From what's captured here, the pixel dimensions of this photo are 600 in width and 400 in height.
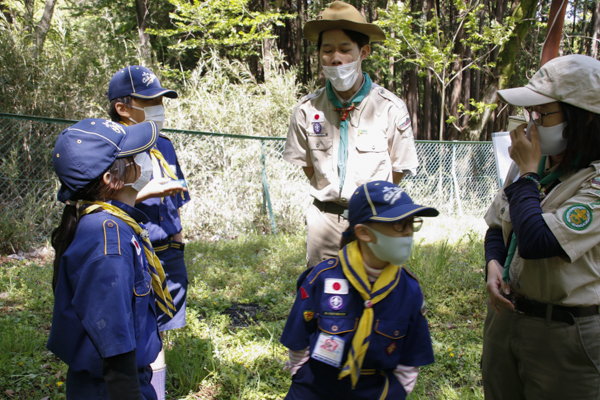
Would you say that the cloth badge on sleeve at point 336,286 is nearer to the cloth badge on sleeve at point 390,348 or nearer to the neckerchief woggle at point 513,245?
the cloth badge on sleeve at point 390,348

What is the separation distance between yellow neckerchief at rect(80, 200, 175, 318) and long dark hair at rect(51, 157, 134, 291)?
0.04 meters

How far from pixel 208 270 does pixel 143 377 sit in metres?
3.79

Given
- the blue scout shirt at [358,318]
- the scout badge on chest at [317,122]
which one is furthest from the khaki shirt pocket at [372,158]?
the blue scout shirt at [358,318]

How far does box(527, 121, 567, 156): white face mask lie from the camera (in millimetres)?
1988

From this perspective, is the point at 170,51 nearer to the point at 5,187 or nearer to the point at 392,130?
the point at 5,187

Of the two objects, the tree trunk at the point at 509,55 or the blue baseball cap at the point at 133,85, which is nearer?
the blue baseball cap at the point at 133,85

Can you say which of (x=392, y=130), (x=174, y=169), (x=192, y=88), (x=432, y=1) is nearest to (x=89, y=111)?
(x=192, y=88)

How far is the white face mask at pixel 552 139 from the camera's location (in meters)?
1.99

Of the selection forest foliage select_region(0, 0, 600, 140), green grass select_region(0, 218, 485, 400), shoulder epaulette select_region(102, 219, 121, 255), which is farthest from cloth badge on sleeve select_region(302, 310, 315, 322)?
forest foliage select_region(0, 0, 600, 140)

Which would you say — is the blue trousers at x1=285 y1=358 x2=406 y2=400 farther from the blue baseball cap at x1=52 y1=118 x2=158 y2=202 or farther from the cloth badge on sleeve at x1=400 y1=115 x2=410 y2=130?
the cloth badge on sleeve at x1=400 y1=115 x2=410 y2=130

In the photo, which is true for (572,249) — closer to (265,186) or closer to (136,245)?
(136,245)

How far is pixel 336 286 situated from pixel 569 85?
1.32m

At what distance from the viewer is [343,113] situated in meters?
3.17

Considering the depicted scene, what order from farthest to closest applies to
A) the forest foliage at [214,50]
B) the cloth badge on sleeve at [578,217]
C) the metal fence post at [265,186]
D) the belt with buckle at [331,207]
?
the forest foliage at [214,50] → the metal fence post at [265,186] → the belt with buckle at [331,207] → the cloth badge on sleeve at [578,217]
